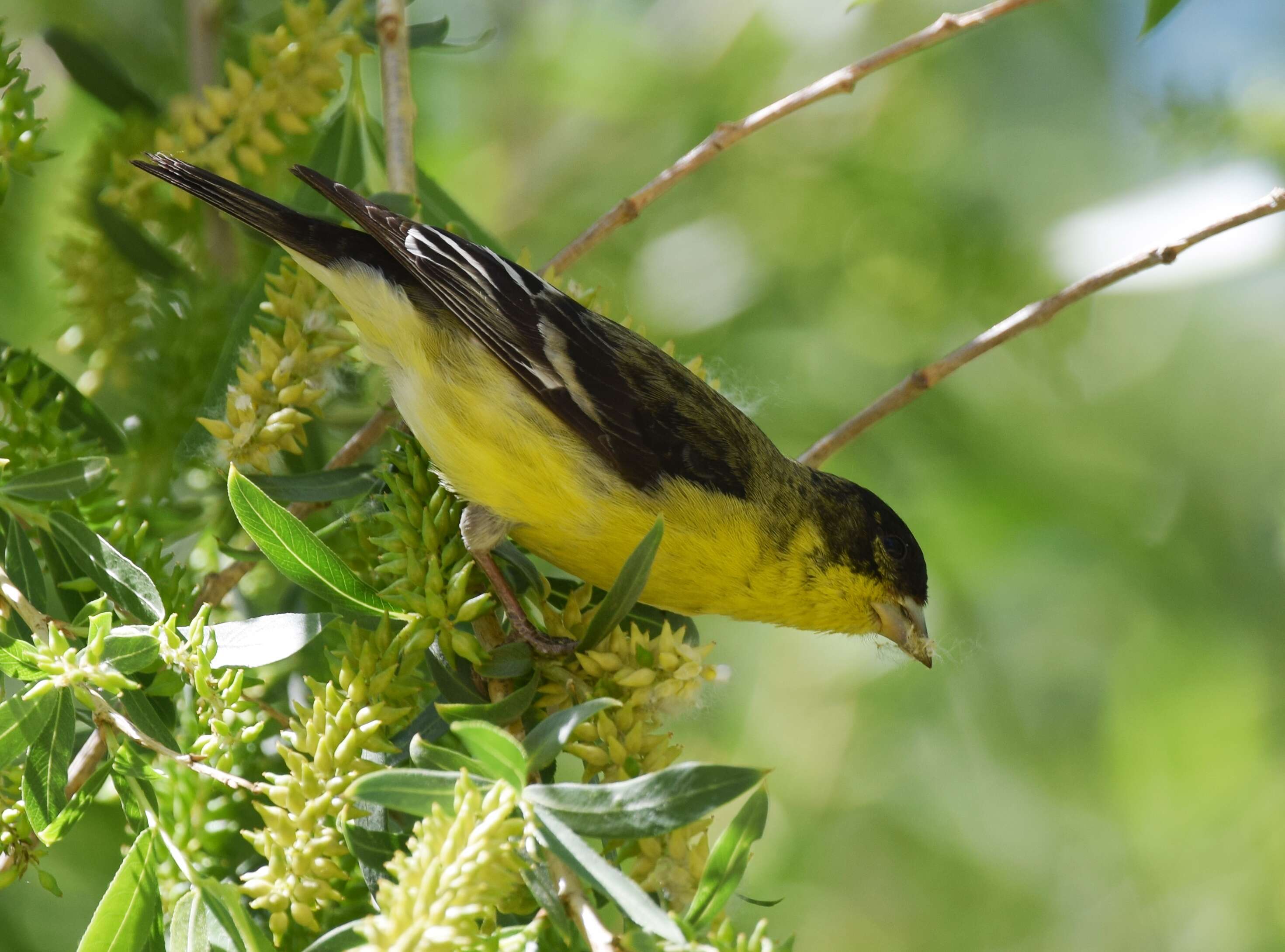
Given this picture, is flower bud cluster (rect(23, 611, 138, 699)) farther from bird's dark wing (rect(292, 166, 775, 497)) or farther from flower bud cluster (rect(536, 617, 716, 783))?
bird's dark wing (rect(292, 166, 775, 497))

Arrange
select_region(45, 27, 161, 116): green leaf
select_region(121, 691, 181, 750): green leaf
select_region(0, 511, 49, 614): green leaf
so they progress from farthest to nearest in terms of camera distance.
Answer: select_region(45, 27, 161, 116): green leaf → select_region(0, 511, 49, 614): green leaf → select_region(121, 691, 181, 750): green leaf

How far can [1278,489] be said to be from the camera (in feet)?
9.78

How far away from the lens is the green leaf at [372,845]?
1.15 m

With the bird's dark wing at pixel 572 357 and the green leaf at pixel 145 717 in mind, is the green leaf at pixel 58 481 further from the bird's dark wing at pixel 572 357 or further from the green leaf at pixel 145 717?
the bird's dark wing at pixel 572 357

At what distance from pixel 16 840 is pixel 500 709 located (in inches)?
20.7

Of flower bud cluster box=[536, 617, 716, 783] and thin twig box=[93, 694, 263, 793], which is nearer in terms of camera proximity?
thin twig box=[93, 694, 263, 793]

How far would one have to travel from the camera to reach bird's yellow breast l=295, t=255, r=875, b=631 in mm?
1899

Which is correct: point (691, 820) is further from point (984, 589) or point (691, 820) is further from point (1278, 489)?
point (1278, 489)

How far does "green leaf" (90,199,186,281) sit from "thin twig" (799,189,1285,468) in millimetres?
1316

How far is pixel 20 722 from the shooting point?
117 centimetres

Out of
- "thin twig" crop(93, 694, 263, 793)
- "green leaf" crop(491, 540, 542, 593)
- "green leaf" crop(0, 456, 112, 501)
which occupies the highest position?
"green leaf" crop(491, 540, 542, 593)

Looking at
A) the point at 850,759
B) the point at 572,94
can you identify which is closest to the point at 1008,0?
the point at 572,94

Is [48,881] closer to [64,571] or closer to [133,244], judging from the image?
[64,571]

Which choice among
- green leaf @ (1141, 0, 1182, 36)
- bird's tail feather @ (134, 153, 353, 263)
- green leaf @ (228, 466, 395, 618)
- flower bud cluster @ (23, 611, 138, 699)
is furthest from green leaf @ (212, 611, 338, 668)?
green leaf @ (1141, 0, 1182, 36)
